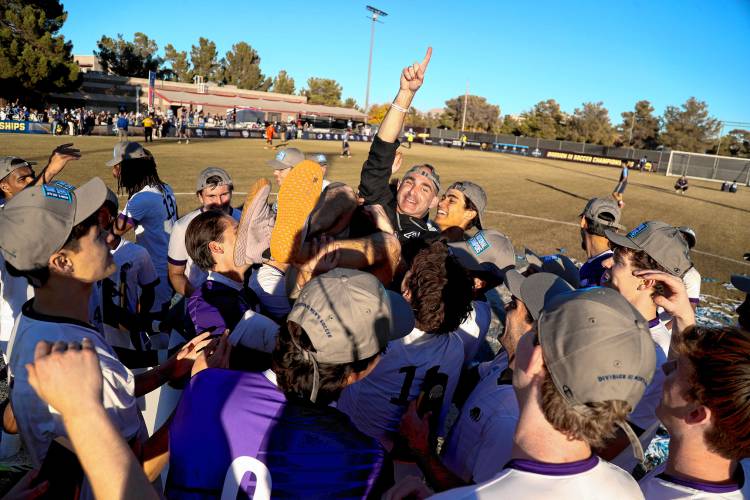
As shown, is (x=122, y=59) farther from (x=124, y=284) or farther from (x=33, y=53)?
(x=124, y=284)

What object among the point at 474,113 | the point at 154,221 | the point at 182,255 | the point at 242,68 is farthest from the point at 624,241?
the point at 242,68

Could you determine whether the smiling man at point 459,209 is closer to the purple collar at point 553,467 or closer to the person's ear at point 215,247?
the person's ear at point 215,247

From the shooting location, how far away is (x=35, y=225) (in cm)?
213

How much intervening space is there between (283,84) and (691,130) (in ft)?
288

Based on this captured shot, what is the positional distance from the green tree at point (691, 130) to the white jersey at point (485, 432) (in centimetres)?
9752

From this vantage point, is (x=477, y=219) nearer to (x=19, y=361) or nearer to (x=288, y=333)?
(x=288, y=333)

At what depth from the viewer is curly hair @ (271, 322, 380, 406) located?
180 centimetres

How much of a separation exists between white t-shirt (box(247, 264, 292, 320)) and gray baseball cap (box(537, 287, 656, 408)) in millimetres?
1840

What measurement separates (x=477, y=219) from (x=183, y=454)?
412cm

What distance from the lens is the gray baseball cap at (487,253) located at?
150 inches

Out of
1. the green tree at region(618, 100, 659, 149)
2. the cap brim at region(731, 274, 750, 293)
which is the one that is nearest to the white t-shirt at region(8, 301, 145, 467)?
the cap brim at region(731, 274, 750, 293)

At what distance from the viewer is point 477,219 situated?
5.26 m

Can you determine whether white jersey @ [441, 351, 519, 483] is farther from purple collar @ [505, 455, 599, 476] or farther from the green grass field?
the green grass field

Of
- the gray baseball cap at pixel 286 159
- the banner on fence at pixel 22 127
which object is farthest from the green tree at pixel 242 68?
the gray baseball cap at pixel 286 159
